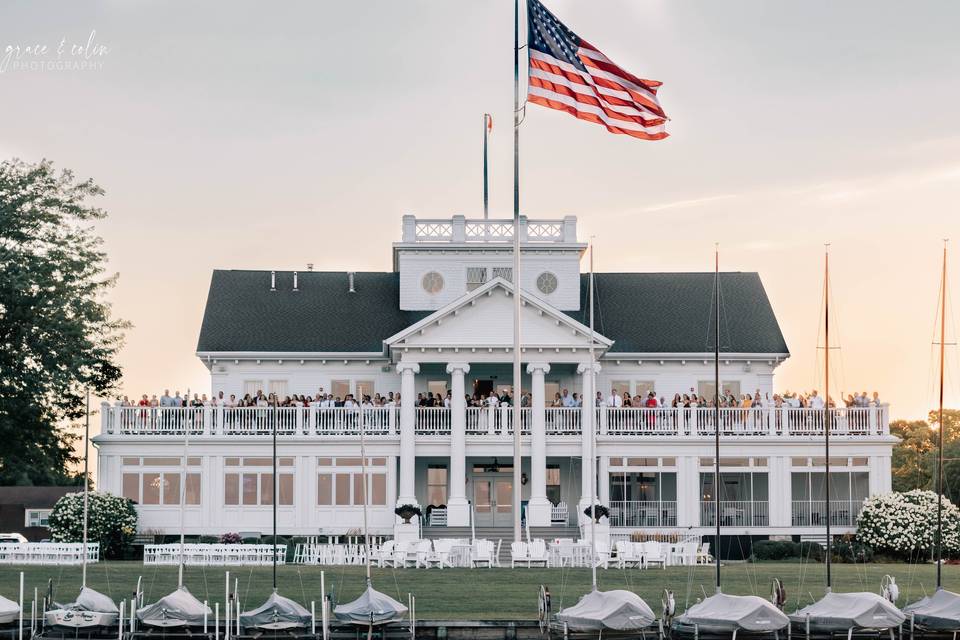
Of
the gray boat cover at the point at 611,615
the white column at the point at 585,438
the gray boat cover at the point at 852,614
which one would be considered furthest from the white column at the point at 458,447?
the gray boat cover at the point at 852,614

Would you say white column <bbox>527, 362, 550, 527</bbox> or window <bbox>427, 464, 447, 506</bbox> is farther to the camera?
window <bbox>427, 464, 447, 506</bbox>

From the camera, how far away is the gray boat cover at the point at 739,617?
32188 mm

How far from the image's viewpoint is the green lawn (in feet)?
123

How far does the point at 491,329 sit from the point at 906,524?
15275mm

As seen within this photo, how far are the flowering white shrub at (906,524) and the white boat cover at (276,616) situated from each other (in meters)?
25.5

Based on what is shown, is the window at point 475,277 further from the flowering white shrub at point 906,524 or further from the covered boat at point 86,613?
the covered boat at point 86,613

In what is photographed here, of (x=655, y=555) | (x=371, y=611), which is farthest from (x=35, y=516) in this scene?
(x=371, y=611)

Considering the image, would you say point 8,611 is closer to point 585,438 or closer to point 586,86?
point 586,86

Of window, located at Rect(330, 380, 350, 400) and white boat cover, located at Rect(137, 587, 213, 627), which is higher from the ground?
window, located at Rect(330, 380, 350, 400)

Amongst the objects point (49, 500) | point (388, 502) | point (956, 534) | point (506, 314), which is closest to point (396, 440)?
point (388, 502)

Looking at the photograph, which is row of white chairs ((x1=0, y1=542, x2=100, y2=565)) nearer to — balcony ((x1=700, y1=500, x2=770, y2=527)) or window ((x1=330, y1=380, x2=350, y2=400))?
window ((x1=330, y1=380, x2=350, y2=400))

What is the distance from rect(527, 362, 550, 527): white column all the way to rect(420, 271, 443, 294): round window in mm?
7133

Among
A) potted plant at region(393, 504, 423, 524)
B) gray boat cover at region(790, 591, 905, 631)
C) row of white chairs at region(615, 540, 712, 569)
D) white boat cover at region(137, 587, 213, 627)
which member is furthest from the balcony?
white boat cover at region(137, 587, 213, 627)

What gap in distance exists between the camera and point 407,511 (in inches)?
2104
